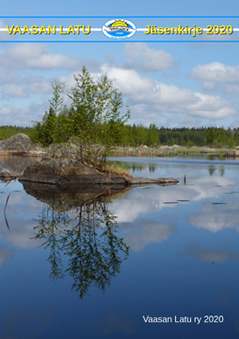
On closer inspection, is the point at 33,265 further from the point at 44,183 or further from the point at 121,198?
A: the point at 44,183

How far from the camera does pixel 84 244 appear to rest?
9070 mm

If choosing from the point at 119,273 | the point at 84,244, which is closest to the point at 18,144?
the point at 84,244

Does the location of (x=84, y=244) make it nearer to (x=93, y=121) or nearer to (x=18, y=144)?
(x=93, y=121)

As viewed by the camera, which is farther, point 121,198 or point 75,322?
point 121,198

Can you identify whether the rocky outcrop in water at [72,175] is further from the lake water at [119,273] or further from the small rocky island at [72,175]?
the lake water at [119,273]

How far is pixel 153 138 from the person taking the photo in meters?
Result: 141

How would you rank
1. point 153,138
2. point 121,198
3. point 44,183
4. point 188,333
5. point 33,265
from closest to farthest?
point 188,333 → point 33,265 → point 121,198 → point 44,183 → point 153,138

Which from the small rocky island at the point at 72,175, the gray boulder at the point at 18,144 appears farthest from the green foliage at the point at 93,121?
the gray boulder at the point at 18,144

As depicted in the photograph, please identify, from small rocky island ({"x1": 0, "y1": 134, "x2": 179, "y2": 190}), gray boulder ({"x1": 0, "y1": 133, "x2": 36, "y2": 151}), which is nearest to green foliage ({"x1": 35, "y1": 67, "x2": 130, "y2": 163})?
small rocky island ({"x1": 0, "y1": 134, "x2": 179, "y2": 190})

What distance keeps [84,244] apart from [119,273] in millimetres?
2025

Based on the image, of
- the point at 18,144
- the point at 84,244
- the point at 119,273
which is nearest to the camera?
the point at 119,273

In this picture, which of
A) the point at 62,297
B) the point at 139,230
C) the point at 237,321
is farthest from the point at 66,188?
the point at 237,321

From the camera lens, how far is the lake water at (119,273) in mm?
5332

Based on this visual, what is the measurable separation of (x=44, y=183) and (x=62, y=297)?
17131 millimetres
